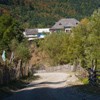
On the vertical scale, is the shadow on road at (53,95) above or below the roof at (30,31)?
below

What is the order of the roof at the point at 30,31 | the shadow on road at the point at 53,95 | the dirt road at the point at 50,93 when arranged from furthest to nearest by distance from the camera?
the roof at the point at 30,31 < the dirt road at the point at 50,93 < the shadow on road at the point at 53,95

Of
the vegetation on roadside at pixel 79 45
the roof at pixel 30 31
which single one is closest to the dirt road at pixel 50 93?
the vegetation on roadside at pixel 79 45

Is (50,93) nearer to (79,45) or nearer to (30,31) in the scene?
(79,45)

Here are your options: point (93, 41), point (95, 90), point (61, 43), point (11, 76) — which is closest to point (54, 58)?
point (61, 43)

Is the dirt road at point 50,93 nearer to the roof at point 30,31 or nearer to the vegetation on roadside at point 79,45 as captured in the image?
the vegetation on roadside at point 79,45

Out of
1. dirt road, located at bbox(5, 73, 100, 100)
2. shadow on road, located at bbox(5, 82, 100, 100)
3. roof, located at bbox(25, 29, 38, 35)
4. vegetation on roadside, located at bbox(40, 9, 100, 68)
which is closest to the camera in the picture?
shadow on road, located at bbox(5, 82, 100, 100)

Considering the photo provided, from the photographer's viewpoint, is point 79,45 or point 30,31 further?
point 30,31

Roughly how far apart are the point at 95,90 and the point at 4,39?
64929 mm

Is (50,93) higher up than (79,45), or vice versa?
(79,45)

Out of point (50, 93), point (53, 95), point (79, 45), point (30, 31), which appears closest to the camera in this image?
point (53, 95)

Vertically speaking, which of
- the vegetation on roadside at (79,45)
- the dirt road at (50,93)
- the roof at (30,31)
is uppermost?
the roof at (30,31)

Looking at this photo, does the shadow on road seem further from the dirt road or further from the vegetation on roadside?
the vegetation on roadside

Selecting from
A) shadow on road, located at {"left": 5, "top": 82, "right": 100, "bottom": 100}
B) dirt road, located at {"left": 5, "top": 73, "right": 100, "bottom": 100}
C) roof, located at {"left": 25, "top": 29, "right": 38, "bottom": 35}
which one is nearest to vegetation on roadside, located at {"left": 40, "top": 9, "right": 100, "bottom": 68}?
dirt road, located at {"left": 5, "top": 73, "right": 100, "bottom": 100}

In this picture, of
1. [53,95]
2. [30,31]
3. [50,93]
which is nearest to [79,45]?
[50,93]
